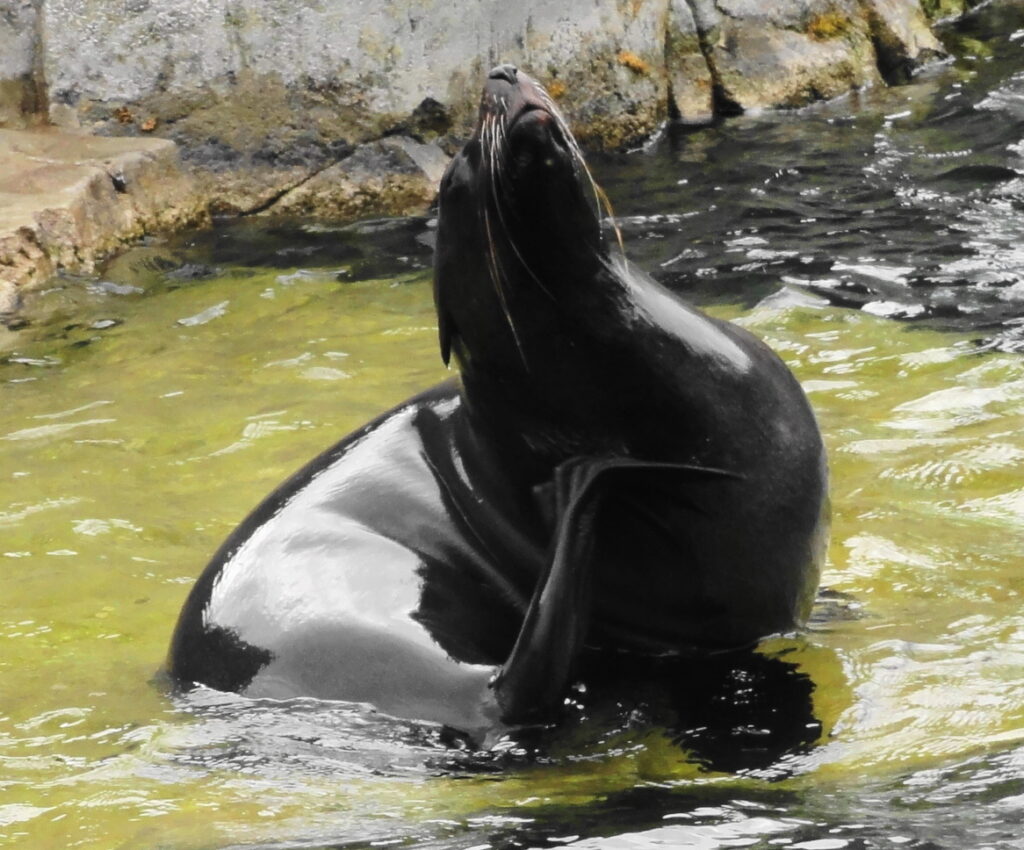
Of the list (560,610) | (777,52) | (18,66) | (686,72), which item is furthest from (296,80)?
(560,610)

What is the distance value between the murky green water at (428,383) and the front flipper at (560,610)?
0.14m

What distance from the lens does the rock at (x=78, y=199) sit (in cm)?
788

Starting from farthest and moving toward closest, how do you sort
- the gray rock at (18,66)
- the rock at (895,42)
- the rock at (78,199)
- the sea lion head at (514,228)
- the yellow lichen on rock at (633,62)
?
the rock at (895,42)
the yellow lichen on rock at (633,62)
the gray rock at (18,66)
the rock at (78,199)
the sea lion head at (514,228)

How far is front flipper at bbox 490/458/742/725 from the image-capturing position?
3.11 m

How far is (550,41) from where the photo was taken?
9.95 meters

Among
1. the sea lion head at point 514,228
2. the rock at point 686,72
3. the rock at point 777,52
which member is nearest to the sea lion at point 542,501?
the sea lion head at point 514,228

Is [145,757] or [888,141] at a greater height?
[888,141]

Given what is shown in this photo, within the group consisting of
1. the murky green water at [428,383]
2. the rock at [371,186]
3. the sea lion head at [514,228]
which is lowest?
the murky green water at [428,383]

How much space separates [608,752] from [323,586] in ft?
2.51

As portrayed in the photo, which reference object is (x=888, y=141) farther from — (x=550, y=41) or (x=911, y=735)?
(x=911, y=735)

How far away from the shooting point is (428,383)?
252 inches

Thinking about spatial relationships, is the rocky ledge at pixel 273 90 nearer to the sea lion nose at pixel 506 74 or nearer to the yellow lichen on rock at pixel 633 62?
the yellow lichen on rock at pixel 633 62

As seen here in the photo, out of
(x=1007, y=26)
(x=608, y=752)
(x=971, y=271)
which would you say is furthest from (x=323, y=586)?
(x=1007, y=26)

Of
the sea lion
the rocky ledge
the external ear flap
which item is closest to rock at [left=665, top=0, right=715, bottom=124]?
the rocky ledge
